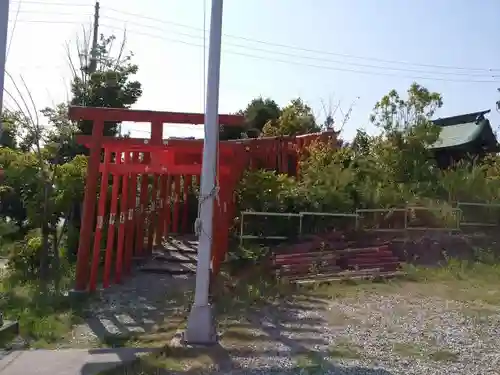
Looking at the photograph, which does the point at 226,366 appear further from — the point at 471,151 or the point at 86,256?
the point at 471,151

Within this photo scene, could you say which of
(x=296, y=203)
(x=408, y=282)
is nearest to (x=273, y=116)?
(x=296, y=203)

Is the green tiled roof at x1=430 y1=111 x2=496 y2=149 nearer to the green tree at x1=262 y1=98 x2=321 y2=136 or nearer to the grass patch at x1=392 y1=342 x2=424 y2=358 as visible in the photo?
the green tree at x1=262 y1=98 x2=321 y2=136

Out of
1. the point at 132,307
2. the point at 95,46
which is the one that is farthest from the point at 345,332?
the point at 95,46

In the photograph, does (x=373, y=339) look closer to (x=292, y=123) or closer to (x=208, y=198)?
(x=208, y=198)

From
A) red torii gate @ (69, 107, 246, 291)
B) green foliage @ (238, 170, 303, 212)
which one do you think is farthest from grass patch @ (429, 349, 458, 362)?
green foliage @ (238, 170, 303, 212)

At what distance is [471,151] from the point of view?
872 inches

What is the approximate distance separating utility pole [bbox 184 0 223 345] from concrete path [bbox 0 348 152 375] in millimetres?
633

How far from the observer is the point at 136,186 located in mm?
12070

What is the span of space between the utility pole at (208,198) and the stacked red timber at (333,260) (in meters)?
3.89

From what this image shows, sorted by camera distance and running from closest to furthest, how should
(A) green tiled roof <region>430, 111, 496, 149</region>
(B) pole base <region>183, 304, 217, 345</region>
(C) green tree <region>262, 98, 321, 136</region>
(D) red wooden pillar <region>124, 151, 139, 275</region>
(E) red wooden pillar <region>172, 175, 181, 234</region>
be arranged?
(B) pole base <region>183, 304, 217, 345</region>
(D) red wooden pillar <region>124, 151, 139, 275</region>
(E) red wooden pillar <region>172, 175, 181, 234</region>
(C) green tree <region>262, 98, 321, 136</region>
(A) green tiled roof <region>430, 111, 496, 149</region>

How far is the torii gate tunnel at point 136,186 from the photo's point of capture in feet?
32.0

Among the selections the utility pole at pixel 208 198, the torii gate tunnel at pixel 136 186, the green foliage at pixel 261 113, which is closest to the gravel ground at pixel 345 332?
the utility pole at pixel 208 198

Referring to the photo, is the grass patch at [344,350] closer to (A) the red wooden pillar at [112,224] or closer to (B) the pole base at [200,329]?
(B) the pole base at [200,329]

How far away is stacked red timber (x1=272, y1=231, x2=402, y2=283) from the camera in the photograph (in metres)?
10.8
